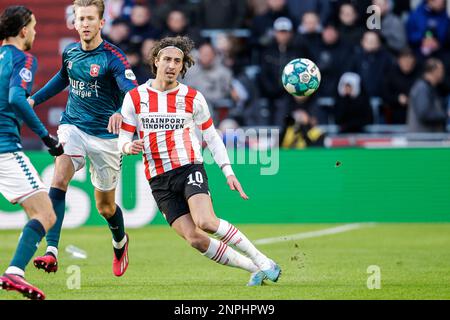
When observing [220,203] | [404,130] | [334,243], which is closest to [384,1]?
[404,130]

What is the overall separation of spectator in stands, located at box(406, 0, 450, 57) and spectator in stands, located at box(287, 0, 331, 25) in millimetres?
1549

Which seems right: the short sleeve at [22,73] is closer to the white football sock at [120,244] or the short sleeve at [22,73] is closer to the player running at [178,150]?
the player running at [178,150]

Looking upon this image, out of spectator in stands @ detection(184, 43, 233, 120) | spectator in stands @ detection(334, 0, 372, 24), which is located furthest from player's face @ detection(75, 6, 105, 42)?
spectator in stands @ detection(334, 0, 372, 24)

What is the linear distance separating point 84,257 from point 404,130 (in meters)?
7.94

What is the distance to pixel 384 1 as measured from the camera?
714 inches

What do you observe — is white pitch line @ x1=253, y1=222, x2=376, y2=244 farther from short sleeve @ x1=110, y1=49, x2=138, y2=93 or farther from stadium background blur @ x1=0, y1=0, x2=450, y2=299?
short sleeve @ x1=110, y1=49, x2=138, y2=93

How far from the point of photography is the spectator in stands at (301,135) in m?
16.0

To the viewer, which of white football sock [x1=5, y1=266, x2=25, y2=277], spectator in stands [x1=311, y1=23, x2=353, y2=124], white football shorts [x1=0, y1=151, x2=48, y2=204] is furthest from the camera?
spectator in stands [x1=311, y1=23, x2=353, y2=124]

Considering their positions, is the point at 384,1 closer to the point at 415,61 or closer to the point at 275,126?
the point at 415,61

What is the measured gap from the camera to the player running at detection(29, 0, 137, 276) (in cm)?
937

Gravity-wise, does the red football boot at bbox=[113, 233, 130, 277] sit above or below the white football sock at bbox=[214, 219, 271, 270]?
below

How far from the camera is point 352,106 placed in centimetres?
1659

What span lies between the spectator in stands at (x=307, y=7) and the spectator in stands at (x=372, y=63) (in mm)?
1214

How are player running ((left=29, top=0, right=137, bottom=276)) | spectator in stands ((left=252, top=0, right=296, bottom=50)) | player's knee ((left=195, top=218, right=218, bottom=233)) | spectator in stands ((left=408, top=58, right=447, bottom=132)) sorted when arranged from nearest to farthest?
player's knee ((left=195, top=218, right=218, bottom=233)), player running ((left=29, top=0, right=137, bottom=276)), spectator in stands ((left=408, top=58, right=447, bottom=132)), spectator in stands ((left=252, top=0, right=296, bottom=50))
